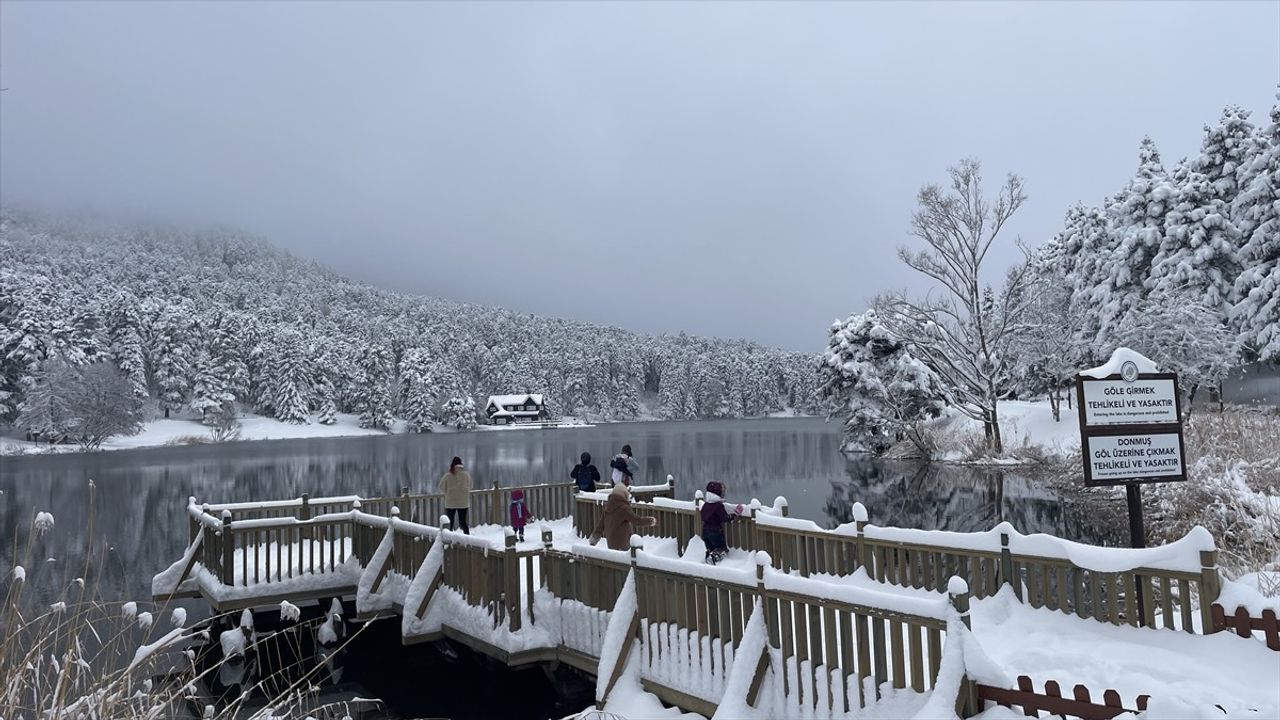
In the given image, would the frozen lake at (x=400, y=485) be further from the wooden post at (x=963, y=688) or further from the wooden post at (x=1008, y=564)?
the wooden post at (x=1008, y=564)

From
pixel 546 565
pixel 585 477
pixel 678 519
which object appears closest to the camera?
pixel 546 565

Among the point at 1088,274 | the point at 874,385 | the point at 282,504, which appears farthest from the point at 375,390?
the point at 282,504

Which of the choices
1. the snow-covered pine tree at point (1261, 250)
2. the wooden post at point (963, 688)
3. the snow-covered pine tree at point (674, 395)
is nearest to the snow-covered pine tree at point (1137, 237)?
the snow-covered pine tree at point (1261, 250)

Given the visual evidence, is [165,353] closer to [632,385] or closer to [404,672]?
[632,385]

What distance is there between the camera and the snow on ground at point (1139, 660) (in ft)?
17.5

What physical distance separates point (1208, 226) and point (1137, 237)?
3.17 metres

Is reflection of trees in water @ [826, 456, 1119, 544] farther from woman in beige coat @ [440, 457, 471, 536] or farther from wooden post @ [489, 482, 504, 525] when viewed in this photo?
woman in beige coat @ [440, 457, 471, 536]

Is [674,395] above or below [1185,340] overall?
above

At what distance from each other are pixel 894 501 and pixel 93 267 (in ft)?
547

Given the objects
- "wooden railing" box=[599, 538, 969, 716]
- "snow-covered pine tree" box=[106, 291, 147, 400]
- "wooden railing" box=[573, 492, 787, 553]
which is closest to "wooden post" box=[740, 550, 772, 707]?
"wooden railing" box=[599, 538, 969, 716]

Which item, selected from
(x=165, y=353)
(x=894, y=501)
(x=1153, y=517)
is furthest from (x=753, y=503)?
(x=165, y=353)

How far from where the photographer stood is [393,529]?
11.5 m

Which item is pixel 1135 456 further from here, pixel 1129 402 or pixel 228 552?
pixel 228 552

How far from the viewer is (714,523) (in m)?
10.8
